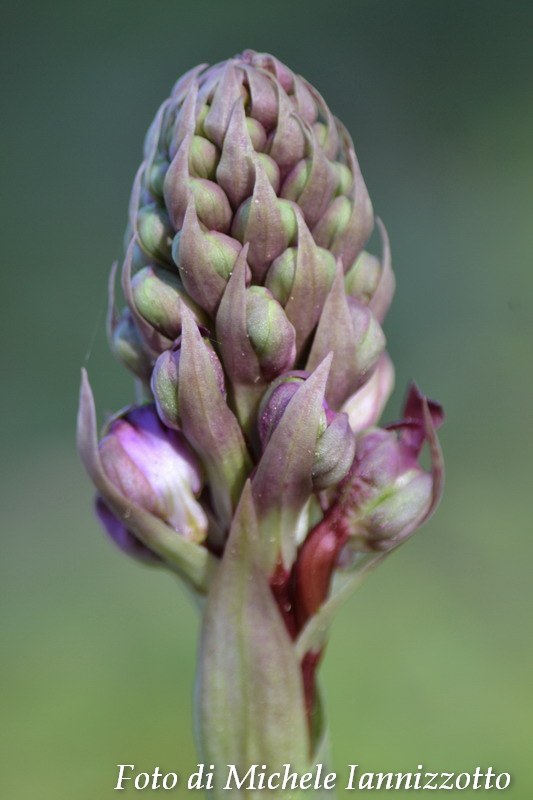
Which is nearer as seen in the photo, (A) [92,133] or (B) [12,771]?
(B) [12,771]

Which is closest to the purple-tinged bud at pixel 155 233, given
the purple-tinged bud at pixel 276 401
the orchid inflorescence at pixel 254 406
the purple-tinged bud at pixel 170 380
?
the orchid inflorescence at pixel 254 406

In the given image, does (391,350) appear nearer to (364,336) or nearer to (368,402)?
(368,402)

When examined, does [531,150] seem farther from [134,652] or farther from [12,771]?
[12,771]

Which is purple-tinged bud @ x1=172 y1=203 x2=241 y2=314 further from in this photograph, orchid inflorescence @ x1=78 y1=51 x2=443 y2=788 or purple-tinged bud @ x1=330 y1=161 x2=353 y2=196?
purple-tinged bud @ x1=330 y1=161 x2=353 y2=196

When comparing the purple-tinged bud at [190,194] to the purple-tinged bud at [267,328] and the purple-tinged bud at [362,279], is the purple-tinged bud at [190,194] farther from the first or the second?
the purple-tinged bud at [362,279]

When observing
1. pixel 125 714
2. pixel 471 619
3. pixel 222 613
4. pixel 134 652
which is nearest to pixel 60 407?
pixel 134 652

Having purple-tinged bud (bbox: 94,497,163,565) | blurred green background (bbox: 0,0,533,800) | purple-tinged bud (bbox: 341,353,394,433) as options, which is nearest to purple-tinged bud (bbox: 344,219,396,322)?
purple-tinged bud (bbox: 341,353,394,433)

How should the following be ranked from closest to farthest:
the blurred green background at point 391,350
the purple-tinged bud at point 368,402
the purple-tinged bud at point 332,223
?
the purple-tinged bud at point 332,223
the purple-tinged bud at point 368,402
the blurred green background at point 391,350
